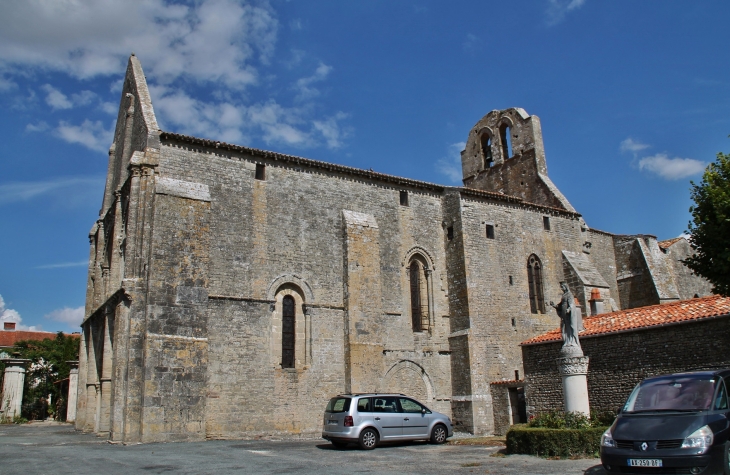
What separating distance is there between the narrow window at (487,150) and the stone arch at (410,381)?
14.0 meters

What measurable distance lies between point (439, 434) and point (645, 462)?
324 inches

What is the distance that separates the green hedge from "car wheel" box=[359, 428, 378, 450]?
3778 mm

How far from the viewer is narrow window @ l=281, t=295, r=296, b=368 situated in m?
19.5

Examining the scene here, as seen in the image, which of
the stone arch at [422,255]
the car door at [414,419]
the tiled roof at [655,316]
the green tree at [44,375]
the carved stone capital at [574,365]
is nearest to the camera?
the carved stone capital at [574,365]

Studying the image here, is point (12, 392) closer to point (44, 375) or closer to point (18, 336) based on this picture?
point (44, 375)

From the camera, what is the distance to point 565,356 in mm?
13352

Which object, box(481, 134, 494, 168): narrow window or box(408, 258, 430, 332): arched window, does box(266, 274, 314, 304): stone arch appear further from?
box(481, 134, 494, 168): narrow window

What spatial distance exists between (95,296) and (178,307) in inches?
326

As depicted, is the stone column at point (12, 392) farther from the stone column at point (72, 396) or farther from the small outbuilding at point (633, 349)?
the small outbuilding at point (633, 349)

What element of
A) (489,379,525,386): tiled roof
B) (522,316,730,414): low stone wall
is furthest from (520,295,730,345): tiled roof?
(489,379,525,386): tiled roof

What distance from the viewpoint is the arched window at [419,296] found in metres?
22.6

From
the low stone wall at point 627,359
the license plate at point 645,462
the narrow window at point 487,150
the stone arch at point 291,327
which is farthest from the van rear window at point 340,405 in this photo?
the narrow window at point 487,150

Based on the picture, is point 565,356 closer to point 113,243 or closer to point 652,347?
point 652,347

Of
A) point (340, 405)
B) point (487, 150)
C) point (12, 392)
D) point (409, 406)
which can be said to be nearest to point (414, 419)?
point (409, 406)
